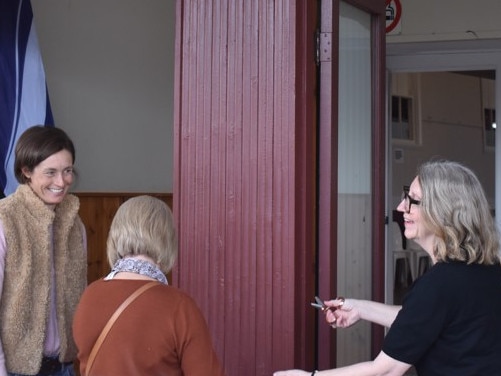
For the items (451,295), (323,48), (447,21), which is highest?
(447,21)

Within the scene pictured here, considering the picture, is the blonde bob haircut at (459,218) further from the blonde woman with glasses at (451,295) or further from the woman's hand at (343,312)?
the woman's hand at (343,312)

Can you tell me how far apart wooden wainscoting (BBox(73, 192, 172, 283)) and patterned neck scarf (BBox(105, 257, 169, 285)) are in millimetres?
2581

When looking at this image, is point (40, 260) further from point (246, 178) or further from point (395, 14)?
point (395, 14)

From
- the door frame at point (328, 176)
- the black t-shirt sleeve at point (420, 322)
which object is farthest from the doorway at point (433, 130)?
the black t-shirt sleeve at point (420, 322)

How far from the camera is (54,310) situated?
2.31 m

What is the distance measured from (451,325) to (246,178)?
112 centimetres

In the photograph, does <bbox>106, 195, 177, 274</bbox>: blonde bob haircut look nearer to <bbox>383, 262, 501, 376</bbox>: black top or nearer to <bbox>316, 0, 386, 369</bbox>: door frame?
<bbox>383, 262, 501, 376</bbox>: black top

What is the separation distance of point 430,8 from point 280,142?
2.47 metres

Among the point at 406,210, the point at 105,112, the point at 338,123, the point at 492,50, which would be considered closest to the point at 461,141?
the point at 492,50

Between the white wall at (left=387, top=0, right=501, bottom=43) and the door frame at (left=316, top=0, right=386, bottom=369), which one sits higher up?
the white wall at (left=387, top=0, right=501, bottom=43)

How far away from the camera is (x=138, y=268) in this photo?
190 cm

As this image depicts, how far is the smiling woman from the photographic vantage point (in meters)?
2.19

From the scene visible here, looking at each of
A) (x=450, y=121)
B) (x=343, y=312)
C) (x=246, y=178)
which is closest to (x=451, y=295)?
(x=343, y=312)

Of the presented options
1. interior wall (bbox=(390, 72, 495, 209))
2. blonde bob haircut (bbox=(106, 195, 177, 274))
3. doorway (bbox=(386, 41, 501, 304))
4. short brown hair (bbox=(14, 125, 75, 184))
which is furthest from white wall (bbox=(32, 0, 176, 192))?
interior wall (bbox=(390, 72, 495, 209))
